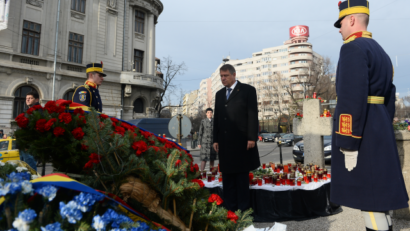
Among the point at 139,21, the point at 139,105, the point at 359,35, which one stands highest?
the point at 139,21

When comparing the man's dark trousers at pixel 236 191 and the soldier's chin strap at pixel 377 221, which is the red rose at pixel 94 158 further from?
the man's dark trousers at pixel 236 191

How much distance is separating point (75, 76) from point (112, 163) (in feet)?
67.8

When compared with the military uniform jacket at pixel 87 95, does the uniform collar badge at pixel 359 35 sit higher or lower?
higher

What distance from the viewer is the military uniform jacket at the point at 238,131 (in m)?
3.32

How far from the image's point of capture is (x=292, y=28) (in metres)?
74.1

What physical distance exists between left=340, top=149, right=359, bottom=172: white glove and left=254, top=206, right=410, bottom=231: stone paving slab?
1.75 metres

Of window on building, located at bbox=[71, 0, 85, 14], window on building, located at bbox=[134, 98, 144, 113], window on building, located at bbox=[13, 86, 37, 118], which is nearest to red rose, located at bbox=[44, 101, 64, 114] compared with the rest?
window on building, located at bbox=[13, 86, 37, 118]

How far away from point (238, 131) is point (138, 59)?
2273 centimetres

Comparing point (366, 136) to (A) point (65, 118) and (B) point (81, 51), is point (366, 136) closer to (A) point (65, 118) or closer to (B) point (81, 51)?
(A) point (65, 118)

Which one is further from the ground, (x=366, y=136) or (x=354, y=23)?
(x=354, y=23)

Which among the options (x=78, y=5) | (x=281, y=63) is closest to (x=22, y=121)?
(x=78, y=5)

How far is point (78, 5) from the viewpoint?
795 inches

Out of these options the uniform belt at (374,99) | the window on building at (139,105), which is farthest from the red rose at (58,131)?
the window on building at (139,105)

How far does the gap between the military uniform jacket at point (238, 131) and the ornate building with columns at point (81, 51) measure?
16.6 meters
